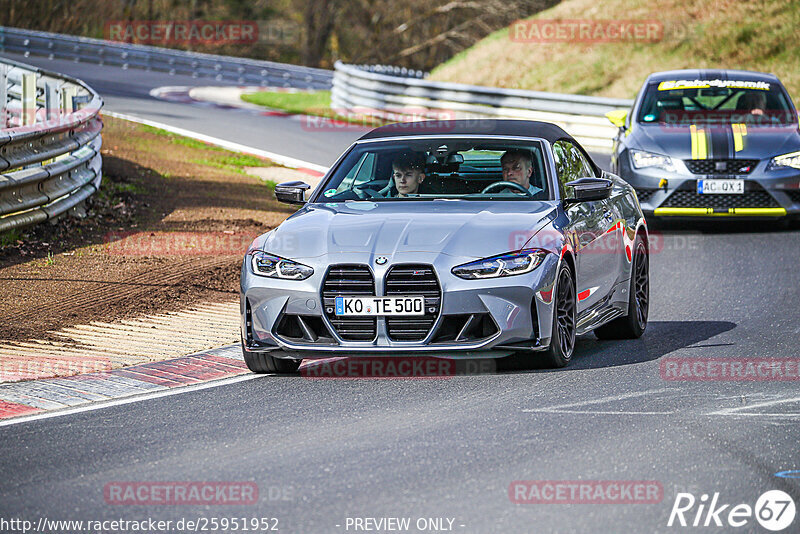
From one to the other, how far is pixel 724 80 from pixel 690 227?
1.92m

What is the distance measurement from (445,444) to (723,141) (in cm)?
960

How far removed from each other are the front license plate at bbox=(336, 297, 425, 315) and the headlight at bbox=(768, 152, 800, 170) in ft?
27.7

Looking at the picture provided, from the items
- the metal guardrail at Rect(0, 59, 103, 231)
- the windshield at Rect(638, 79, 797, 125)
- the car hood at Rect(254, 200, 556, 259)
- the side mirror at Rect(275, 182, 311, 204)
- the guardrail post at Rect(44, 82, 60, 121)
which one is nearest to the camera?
the car hood at Rect(254, 200, 556, 259)

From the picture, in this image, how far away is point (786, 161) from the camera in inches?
597

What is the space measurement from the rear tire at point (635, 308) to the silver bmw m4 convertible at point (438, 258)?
→ 0.29 metres

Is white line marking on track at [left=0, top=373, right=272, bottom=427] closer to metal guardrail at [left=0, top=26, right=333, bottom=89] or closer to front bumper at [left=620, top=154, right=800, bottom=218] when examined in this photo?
front bumper at [left=620, top=154, right=800, bottom=218]

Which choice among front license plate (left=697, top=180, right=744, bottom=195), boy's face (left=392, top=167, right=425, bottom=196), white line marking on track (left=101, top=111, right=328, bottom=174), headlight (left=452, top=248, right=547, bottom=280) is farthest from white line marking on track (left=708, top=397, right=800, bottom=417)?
white line marking on track (left=101, top=111, right=328, bottom=174)

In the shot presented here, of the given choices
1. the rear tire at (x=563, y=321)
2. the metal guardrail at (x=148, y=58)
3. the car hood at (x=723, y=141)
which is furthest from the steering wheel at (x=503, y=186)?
the metal guardrail at (x=148, y=58)

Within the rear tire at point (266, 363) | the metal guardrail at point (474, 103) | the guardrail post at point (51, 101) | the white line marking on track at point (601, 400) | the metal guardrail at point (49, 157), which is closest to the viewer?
the white line marking on track at point (601, 400)

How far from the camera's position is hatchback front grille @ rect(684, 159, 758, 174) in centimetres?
1504

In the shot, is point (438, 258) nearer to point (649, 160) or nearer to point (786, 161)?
point (649, 160)

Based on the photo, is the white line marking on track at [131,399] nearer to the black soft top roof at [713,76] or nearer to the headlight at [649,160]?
the headlight at [649,160]

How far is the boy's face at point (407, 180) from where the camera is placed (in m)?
9.05

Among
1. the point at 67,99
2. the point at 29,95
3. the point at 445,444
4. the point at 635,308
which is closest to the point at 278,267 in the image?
the point at 445,444
